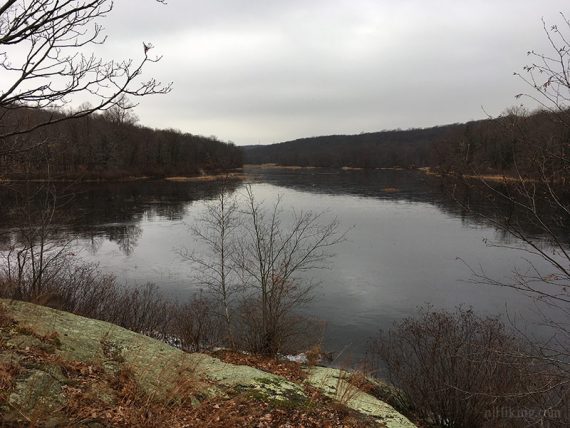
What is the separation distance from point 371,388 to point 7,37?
356 inches

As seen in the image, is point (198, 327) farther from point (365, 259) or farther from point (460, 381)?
point (365, 259)

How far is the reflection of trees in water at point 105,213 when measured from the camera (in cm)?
2624

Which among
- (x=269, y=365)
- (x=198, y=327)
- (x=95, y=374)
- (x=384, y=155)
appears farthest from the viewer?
(x=384, y=155)

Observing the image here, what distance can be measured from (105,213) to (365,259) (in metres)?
25.3

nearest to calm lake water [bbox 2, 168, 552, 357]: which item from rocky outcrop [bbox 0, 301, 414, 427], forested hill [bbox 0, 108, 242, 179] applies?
rocky outcrop [bbox 0, 301, 414, 427]

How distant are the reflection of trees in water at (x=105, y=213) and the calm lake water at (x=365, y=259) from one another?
0.12 meters

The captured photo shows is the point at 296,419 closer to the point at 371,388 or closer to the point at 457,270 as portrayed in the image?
the point at 371,388

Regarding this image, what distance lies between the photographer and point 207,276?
1958cm

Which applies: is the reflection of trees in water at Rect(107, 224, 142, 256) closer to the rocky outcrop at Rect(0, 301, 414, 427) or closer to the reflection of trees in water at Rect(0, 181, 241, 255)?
the reflection of trees in water at Rect(0, 181, 241, 255)

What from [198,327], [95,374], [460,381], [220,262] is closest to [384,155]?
[220,262]

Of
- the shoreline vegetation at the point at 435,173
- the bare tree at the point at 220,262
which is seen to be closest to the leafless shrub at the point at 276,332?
the bare tree at the point at 220,262

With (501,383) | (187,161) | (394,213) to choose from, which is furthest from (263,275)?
(187,161)

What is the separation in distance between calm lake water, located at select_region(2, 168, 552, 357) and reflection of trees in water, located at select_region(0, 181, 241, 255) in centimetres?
12

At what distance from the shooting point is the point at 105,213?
37906 millimetres
